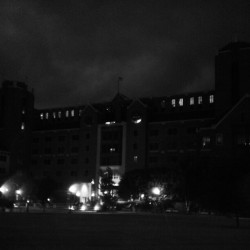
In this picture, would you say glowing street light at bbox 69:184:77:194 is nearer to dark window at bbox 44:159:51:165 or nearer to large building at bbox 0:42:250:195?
large building at bbox 0:42:250:195

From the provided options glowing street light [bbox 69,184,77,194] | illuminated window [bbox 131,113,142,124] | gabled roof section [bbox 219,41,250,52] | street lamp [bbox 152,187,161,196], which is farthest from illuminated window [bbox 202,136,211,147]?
glowing street light [bbox 69,184,77,194]

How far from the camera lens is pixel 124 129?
4724 inches

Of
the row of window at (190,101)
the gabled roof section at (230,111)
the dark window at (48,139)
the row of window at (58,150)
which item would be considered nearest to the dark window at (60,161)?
the row of window at (58,150)

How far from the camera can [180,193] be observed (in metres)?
82.9

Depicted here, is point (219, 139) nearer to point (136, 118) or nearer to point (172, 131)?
point (172, 131)

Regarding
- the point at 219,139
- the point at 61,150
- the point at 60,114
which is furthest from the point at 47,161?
the point at 219,139

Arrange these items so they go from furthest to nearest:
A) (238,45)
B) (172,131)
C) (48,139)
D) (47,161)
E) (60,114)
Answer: (60,114)
(48,139)
(47,161)
(172,131)
(238,45)

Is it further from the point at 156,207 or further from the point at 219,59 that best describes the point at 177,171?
the point at 219,59

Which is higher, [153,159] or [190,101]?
[190,101]

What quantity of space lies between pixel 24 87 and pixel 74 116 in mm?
14925

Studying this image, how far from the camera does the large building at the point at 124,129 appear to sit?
104062 mm

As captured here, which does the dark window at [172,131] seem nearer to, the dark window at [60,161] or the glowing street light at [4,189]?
the dark window at [60,161]

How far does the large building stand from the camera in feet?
341

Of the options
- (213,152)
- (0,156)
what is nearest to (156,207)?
(213,152)
